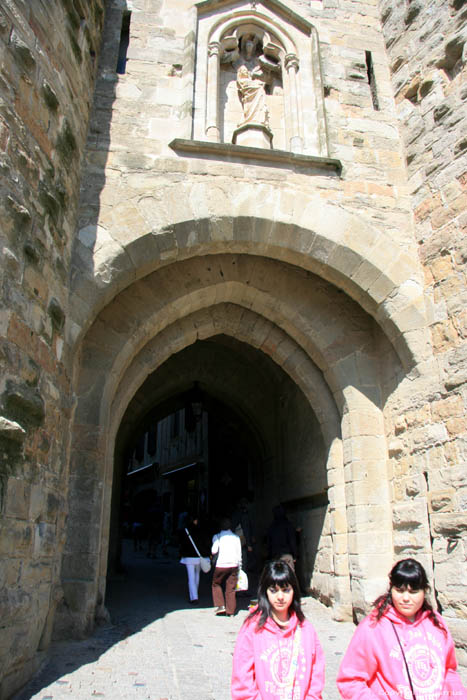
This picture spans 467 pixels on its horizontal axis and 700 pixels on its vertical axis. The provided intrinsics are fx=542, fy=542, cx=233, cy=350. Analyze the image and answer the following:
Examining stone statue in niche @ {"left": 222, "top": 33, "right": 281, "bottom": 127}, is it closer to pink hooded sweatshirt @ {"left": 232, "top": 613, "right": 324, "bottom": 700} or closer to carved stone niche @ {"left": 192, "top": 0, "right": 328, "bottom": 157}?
carved stone niche @ {"left": 192, "top": 0, "right": 328, "bottom": 157}

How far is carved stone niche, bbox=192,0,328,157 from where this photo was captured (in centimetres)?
544

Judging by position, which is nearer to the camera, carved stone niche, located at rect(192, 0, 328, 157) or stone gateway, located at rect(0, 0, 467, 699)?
stone gateway, located at rect(0, 0, 467, 699)

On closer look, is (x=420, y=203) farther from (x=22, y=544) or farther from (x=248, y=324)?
(x=22, y=544)

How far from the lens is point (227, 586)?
5164mm

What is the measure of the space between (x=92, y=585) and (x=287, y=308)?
3.01 metres

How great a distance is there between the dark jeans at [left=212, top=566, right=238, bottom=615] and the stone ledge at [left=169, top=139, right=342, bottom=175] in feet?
12.7

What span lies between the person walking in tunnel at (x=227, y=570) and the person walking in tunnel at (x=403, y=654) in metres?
3.47

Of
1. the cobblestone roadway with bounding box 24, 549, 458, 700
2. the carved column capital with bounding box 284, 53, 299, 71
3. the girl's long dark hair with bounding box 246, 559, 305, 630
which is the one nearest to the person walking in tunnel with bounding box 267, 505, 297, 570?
the cobblestone roadway with bounding box 24, 549, 458, 700

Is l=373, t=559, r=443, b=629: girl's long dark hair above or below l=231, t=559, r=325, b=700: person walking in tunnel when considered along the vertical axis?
above

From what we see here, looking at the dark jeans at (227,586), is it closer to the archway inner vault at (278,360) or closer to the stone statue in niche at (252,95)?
the archway inner vault at (278,360)

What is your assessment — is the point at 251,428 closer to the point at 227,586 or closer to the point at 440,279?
the point at 227,586

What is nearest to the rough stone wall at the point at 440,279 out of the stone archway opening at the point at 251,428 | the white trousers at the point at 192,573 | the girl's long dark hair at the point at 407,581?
the stone archway opening at the point at 251,428

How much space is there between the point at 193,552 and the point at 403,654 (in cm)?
458

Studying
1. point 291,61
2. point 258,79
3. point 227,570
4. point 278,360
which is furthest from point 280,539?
point 291,61
